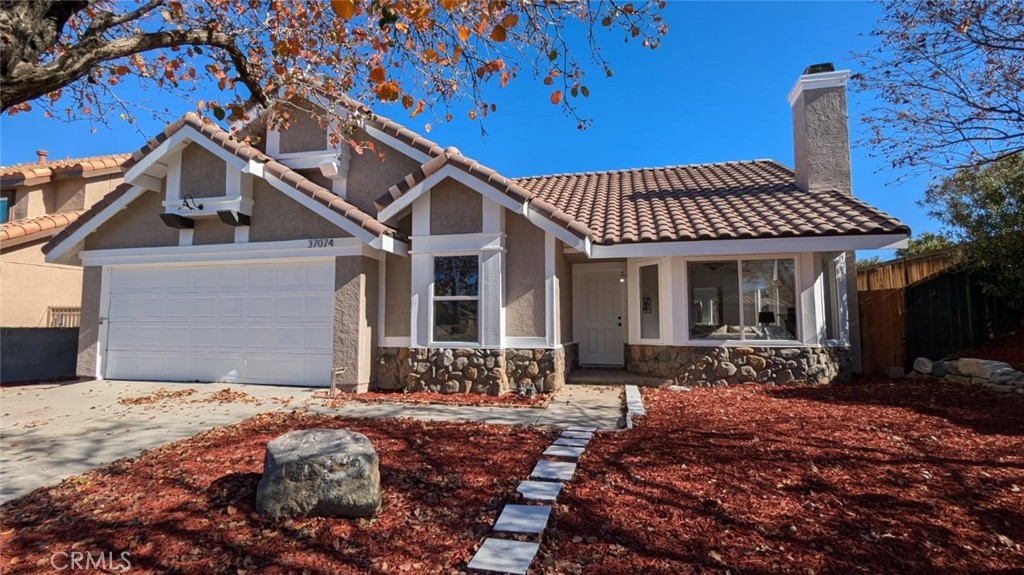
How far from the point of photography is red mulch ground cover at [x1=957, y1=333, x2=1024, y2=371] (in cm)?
934

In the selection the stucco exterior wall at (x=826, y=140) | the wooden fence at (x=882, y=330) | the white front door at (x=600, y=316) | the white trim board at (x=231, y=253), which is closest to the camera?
the white trim board at (x=231, y=253)

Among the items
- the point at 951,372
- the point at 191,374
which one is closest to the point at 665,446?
the point at 951,372

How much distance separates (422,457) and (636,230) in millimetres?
6198

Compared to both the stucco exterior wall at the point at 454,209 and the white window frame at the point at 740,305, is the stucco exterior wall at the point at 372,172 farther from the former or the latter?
the white window frame at the point at 740,305

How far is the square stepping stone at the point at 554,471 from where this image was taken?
14.5 feet

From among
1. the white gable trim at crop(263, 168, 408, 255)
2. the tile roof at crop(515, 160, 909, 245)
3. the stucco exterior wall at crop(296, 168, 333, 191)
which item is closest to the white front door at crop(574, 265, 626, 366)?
the tile roof at crop(515, 160, 909, 245)

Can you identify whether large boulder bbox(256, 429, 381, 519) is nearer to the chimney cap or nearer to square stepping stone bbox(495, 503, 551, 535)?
square stepping stone bbox(495, 503, 551, 535)

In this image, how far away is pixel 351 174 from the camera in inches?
416

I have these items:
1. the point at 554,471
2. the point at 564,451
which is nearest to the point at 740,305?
the point at 564,451

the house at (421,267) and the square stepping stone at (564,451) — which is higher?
the house at (421,267)

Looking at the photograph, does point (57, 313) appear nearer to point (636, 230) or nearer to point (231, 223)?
point (231, 223)

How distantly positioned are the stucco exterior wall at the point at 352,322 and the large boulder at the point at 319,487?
515cm

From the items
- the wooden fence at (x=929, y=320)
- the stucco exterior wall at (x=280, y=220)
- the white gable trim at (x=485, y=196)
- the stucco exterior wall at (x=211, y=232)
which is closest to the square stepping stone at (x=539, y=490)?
the white gable trim at (x=485, y=196)

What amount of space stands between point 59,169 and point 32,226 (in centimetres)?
334
